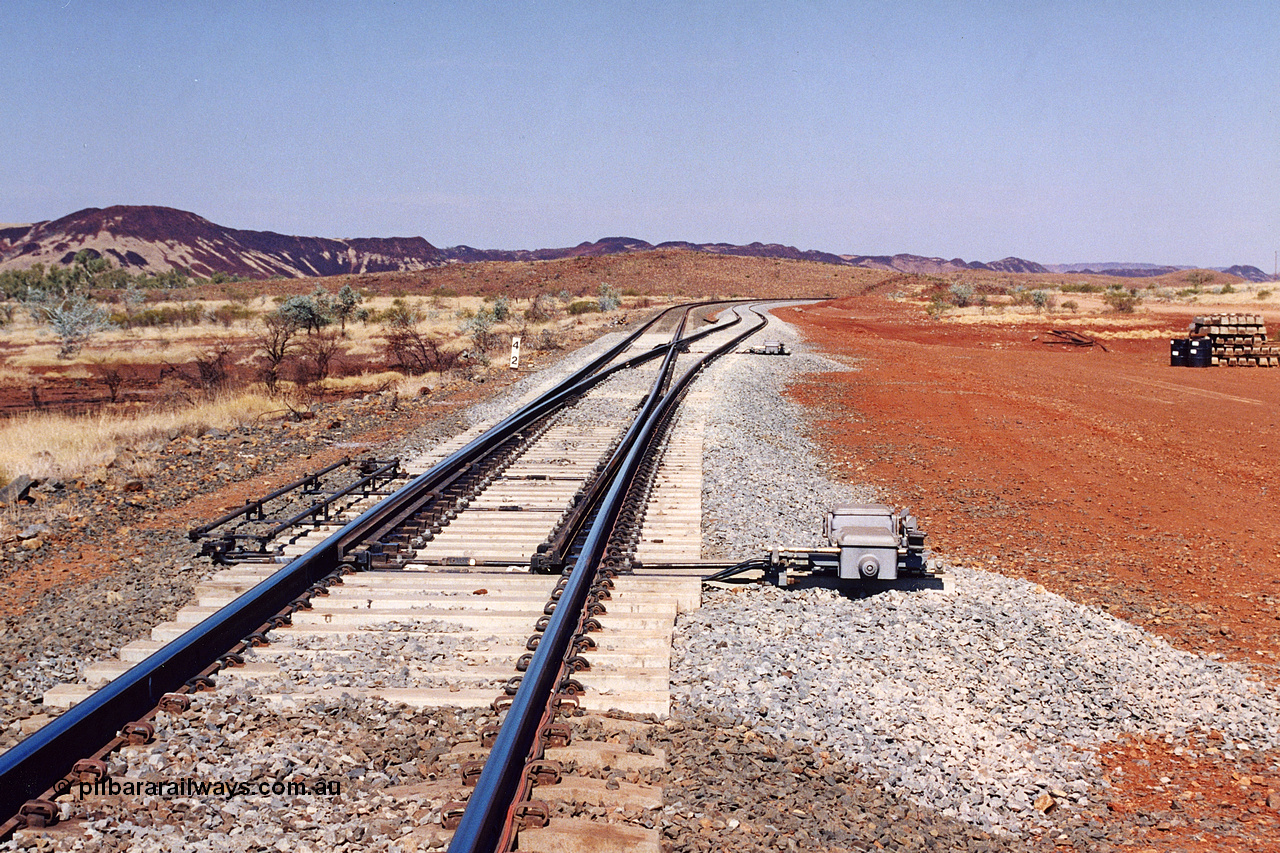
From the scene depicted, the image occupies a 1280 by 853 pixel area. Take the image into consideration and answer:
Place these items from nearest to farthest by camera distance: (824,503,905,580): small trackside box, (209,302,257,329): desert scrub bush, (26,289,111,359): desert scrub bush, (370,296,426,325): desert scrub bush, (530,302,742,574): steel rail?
(824,503,905,580): small trackside box → (530,302,742,574): steel rail → (26,289,111,359): desert scrub bush → (370,296,426,325): desert scrub bush → (209,302,257,329): desert scrub bush

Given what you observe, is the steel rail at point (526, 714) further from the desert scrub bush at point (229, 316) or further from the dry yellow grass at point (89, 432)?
the desert scrub bush at point (229, 316)

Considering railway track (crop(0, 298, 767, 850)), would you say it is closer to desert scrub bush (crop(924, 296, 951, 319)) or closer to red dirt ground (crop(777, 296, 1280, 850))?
red dirt ground (crop(777, 296, 1280, 850))

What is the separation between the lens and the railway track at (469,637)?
13.0 feet

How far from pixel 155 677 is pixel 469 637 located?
1651mm

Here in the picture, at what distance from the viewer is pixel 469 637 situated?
18.9 feet

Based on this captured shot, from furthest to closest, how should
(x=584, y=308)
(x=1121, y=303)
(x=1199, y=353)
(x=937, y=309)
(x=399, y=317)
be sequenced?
1. (x=1121, y=303)
2. (x=584, y=308)
3. (x=937, y=309)
4. (x=399, y=317)
5. (x=1199, y=353)

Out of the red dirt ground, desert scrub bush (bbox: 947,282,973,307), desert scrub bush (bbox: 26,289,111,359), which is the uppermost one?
desert scrub bush (bbox: 947,282,973,307)

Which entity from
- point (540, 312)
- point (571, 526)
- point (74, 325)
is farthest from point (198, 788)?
point (74, 325)

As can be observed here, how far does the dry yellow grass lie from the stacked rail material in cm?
2511

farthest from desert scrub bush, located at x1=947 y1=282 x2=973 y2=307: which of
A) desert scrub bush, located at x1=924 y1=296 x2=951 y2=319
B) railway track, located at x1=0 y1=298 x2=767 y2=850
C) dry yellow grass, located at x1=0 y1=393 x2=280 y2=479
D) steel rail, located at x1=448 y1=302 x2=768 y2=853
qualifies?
steel rail, located at x1=448 y1=302 x2=768 y2=853

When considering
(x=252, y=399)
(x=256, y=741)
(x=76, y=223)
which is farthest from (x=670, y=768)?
(x=76, y=223)

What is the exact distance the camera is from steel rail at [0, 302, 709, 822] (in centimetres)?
384

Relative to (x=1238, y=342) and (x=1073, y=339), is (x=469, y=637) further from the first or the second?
(x=1073, y=339)

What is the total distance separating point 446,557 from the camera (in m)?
7.50
